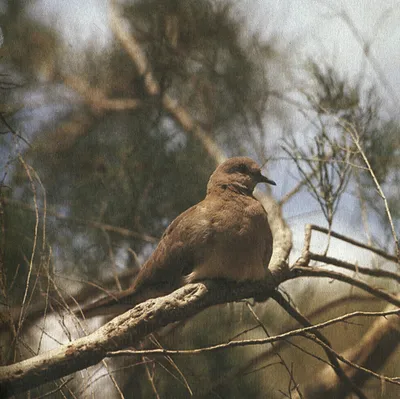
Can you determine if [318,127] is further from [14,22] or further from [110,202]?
[14,22]

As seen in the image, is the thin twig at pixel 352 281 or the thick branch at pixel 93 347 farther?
the thin twig at pixel 352 281

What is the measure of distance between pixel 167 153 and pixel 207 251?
1.34 feet

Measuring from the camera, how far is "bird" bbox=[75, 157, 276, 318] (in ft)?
3.99

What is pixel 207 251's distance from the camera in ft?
4.00

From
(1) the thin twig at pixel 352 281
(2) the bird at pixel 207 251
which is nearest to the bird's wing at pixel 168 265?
(2) the bird at pixel 207 251

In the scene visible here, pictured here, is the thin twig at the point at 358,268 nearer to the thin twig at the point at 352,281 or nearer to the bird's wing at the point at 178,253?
the thin twig at the point at 352,281

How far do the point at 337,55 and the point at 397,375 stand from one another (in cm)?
70

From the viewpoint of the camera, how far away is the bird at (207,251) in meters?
1.22

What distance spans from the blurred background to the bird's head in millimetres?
64

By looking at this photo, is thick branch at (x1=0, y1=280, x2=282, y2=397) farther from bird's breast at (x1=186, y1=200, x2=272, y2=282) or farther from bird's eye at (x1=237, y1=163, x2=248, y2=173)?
bird's eye at (x1=237, y1=163, x2=248, y2=173)

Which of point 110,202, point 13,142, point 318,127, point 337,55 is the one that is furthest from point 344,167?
point 13,142

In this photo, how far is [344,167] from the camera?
1.43 meters

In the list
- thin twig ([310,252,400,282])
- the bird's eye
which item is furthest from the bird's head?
thin twig ([310,252,400,282])

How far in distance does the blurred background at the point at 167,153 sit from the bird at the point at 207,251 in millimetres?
90
